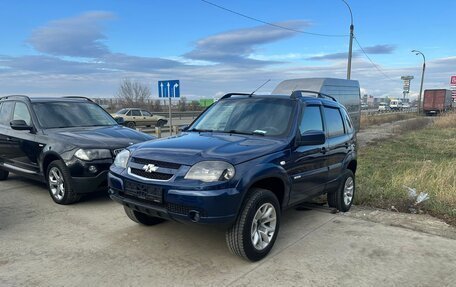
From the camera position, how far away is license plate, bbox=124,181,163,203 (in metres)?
3.96

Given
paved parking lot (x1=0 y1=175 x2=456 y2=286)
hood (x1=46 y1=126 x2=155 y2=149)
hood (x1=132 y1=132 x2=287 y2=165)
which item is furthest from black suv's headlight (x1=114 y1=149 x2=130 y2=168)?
hood (x1=46 y1=126 x2=155 y2=149)

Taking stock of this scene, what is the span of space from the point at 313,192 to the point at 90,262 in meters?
2.82

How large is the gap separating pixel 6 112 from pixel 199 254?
18.4 ft

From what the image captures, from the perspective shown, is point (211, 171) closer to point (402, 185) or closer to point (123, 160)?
point (123, 160)

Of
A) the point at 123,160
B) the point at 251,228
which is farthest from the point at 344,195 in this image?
the point at 123,160

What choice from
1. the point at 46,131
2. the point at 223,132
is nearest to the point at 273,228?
the point at 223,132

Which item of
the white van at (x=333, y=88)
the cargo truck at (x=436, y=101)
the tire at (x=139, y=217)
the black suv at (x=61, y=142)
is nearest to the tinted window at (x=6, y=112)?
the black suv at (x=61, y=142)

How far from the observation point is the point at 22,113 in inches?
290

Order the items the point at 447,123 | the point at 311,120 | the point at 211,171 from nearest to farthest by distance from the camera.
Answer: the point at 211,171 < the point at 311,120 < the point at 447,123

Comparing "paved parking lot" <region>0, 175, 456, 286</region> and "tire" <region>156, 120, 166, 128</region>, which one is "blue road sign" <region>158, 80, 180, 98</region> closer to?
"paved parking lot" <region>0, 175, 456, 286</region>

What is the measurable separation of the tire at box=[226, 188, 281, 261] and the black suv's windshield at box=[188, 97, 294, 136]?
915 millimetres

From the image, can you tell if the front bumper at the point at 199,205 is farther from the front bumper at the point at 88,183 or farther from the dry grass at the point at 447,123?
the dry grass at the point at 447,123

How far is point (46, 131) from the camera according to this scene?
6.70m

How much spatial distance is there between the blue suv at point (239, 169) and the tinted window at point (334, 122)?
34mm
